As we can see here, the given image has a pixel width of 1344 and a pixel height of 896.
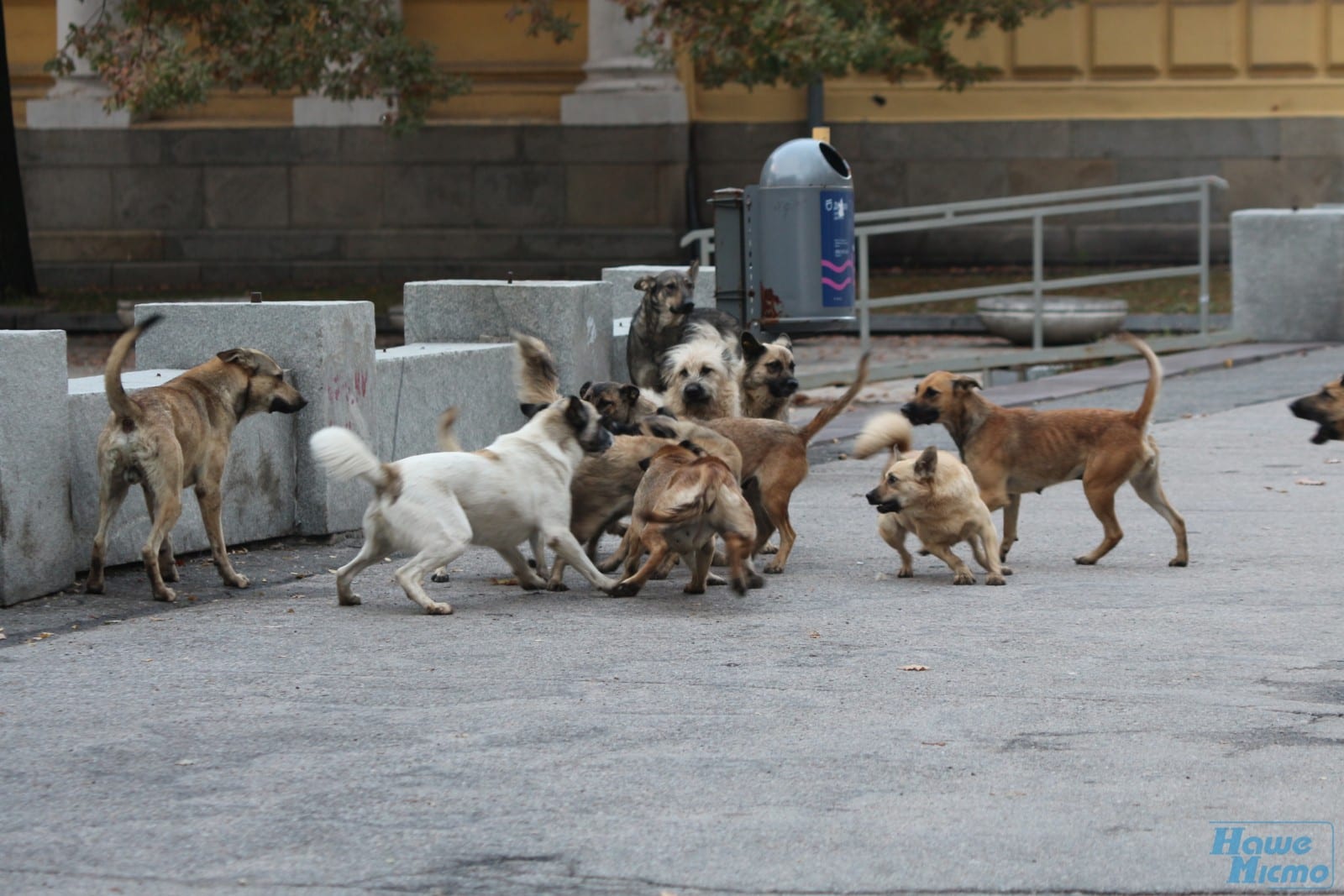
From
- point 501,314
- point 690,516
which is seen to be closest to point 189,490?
point 690,516

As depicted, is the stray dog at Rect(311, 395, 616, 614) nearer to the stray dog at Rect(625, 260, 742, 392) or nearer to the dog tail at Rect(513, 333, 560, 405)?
the dog tail at Rect(513, 333, 560, 405)

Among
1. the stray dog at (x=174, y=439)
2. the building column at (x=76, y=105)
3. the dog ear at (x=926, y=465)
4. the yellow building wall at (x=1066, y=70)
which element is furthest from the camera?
the building column at (x=76, y=105)

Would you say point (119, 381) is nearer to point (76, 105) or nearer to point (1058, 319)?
point (1058, 319)

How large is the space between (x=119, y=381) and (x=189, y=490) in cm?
142

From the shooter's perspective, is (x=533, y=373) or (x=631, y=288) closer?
(x=533, y=373)

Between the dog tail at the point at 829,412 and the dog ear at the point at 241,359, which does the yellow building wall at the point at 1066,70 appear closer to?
the dog tail at the point at 829,412

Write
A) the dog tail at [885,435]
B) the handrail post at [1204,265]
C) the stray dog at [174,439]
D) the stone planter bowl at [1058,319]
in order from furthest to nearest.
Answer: the stone planter bowl at [1058,319] < the handrail post at [1204,265] < the dog tail at [885,435] < the stray dog at [174,439]

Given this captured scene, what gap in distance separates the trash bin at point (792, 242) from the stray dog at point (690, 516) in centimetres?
424

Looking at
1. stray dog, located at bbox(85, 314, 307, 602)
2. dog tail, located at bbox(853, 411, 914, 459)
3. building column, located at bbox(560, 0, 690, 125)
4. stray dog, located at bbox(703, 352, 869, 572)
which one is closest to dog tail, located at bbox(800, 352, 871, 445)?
stray dog, located at bbox(703, 352, 869, 572)

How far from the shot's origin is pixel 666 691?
6348mm

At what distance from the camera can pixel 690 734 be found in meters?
5.79

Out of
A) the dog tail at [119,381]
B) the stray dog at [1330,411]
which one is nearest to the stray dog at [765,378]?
the stray dog at [1330,411]

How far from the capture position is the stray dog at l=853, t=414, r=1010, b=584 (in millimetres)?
8250

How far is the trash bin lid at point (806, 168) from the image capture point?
1218cm
